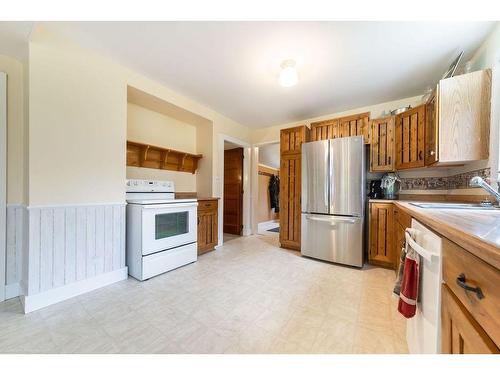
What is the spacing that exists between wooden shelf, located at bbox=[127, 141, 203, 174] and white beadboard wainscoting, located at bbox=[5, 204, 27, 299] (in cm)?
112

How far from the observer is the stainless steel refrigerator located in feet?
7.77

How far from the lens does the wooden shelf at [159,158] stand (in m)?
2.64

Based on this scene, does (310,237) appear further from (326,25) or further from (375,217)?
(326,25)

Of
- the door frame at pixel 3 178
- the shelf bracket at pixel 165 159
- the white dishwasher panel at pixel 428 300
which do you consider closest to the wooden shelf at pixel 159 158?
the shelf bracket at pixel 165 159

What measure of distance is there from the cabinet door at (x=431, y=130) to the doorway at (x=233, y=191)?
3009 millimetres

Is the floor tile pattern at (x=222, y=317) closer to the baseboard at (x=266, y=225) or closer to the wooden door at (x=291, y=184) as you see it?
the wooden door at (x=291, y=184)

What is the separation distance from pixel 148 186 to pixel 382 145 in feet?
10.1

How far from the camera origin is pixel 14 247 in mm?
1751

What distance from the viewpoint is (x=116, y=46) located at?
179cm

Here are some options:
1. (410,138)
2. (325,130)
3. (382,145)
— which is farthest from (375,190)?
(325,130)

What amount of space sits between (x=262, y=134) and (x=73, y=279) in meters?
3.57

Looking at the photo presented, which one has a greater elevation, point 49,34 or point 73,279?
point 49,34

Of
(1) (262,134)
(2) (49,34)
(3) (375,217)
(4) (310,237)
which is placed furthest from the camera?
(1) (262,134)
